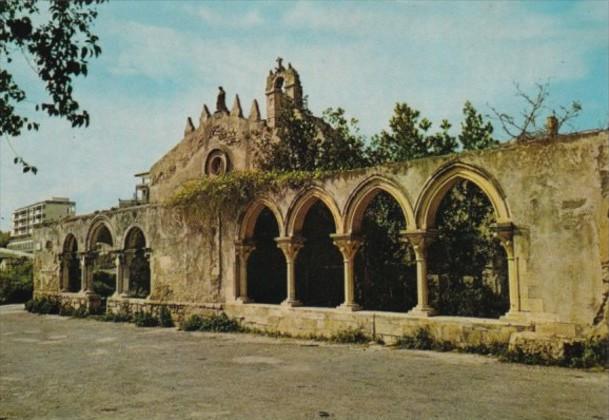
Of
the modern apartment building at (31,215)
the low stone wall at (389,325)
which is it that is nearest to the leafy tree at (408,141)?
the low stone wall at (389,325)

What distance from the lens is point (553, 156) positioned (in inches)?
342

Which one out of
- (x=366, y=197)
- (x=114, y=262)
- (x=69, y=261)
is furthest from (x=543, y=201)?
(x=69, y=261)

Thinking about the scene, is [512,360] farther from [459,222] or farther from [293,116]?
[293,116]

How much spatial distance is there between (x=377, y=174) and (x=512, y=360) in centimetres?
429

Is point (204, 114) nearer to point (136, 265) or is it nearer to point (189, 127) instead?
point (189, 127)

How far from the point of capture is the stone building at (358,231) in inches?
331

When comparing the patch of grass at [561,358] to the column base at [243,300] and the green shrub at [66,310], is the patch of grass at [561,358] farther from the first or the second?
the green shrub at [66,310]

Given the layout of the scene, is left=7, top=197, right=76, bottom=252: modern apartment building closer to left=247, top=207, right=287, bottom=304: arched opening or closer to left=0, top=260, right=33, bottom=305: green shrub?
left=0, top=260, right=33, bottom=305: green shrub

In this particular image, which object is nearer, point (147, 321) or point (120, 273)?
point (147, 321)

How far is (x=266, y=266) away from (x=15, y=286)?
1704 cm

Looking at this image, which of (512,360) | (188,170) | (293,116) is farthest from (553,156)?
(188,170)

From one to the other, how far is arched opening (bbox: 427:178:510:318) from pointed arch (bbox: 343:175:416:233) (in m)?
2.67

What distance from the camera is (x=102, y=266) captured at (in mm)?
29281

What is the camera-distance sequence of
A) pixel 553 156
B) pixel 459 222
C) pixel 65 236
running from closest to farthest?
pixel 553 156 → pixel 459 222 → pixel 65 236
